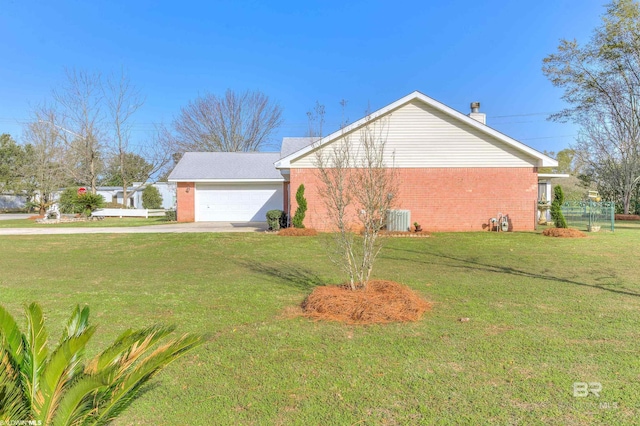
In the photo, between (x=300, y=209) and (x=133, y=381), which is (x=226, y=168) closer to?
(x=300, y=209)

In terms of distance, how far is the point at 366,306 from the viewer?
470 centimetres

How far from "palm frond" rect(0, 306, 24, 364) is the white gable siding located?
13.5 m

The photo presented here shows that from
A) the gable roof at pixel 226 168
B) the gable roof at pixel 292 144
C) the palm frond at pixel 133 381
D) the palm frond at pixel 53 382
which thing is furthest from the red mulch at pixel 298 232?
the palm frond at pixel 53 382

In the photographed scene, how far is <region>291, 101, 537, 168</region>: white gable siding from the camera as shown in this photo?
15.3 metres

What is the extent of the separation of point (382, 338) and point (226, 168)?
70.5ft

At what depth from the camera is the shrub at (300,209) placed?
Result: 587 inches

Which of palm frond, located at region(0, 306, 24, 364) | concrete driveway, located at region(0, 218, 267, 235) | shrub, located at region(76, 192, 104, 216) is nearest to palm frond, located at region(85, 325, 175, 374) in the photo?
palm frond, located at region(0, 306, 24, 364)

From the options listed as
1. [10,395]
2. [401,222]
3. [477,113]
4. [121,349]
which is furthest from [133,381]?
[477,113]

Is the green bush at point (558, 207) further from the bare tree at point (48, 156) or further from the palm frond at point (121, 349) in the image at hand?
the bare tree at point (48, 156)

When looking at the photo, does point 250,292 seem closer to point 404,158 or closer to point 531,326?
point 531,326

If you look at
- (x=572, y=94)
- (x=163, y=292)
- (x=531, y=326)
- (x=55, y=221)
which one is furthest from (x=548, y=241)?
(x=55, y=221)

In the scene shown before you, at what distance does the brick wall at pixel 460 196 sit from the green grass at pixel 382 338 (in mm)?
6774

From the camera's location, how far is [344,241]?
5.32 meters

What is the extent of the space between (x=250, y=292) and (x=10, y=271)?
5.92 m
